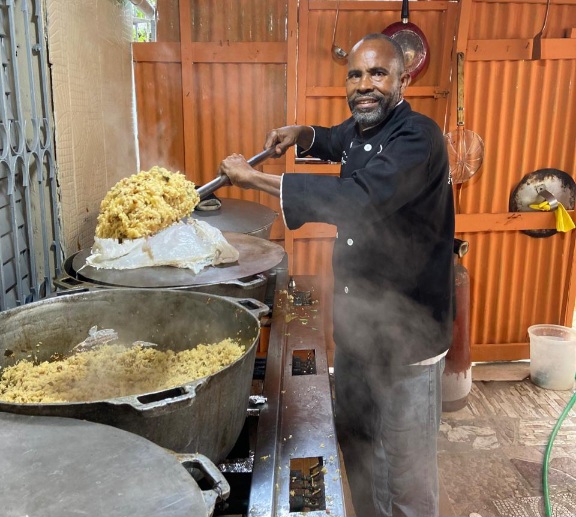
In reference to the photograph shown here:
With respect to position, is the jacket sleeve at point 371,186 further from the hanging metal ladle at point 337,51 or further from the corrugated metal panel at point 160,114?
the corrugated metal panel at point 160,114

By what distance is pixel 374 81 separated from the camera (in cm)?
213

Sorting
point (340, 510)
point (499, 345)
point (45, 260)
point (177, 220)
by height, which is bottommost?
point (499, 345)

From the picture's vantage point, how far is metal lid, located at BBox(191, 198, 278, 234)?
2.74 meters

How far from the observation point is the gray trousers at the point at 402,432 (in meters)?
2.32

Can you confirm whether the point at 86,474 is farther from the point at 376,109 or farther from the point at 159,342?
the point at 376,109

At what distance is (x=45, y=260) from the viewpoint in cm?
231

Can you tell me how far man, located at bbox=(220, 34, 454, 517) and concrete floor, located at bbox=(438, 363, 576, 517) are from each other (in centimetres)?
80

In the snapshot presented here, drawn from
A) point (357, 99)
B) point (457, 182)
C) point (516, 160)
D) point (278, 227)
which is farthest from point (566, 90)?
point (357, 99)

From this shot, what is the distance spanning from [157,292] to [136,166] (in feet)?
9.33

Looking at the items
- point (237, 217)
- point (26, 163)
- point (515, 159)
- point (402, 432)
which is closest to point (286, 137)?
point (237, 217)

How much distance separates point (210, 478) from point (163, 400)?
0.18 m

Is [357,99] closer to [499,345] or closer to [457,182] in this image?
[457,182]

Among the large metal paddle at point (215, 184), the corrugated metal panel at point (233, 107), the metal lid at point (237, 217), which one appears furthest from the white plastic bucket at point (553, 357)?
the large metal paddle at point (215, 184)

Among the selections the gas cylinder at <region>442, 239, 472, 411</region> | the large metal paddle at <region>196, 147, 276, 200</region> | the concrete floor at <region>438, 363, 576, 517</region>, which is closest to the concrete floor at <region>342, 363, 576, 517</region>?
the concrete floor at <region>438, 363, 576, 517</region>
